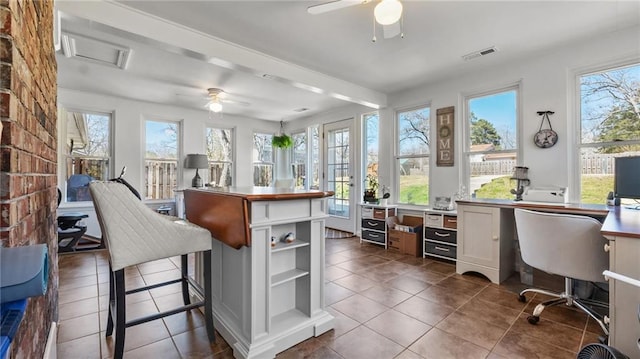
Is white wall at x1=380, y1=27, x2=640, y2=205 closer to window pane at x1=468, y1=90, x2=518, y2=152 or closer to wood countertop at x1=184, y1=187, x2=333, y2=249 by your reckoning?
window pane at x1=468, y1=90, x2=518, y2=152

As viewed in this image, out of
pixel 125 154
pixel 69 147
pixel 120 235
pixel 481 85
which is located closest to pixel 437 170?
pixel 481 85

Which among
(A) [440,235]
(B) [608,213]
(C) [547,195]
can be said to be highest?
(C) [547,195]

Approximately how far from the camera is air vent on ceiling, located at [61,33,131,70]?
273cm

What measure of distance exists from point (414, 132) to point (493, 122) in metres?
1.13

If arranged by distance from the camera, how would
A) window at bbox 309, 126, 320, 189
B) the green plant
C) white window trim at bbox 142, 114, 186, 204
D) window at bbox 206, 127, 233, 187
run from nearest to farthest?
1. white window trim at bbox 142, 114, 186, 204
2. window at bbox 206, 127, 233, 187
3. window at bbox 309, 126, 320, 189
4. the green plant

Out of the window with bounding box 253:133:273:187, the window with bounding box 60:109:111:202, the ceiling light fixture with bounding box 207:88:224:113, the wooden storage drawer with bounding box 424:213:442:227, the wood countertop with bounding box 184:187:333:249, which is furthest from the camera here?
the window with bounding box 253:133:273:187

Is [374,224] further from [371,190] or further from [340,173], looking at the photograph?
[340,173]

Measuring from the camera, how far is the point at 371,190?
4789 mm

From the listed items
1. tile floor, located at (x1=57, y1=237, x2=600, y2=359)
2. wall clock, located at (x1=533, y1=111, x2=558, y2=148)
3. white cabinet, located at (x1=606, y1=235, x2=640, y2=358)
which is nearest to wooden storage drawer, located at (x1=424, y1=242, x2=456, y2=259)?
tile floor, located at (x1=57, y1=237, x2=600, y2=359)

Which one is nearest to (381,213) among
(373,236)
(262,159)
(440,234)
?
(373,236)

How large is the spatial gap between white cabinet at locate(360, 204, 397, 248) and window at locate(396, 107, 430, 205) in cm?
41

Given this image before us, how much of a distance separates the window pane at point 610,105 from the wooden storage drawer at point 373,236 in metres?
2.65

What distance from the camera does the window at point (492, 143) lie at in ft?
11.5

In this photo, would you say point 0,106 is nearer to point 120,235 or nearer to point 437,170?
point 120,235
